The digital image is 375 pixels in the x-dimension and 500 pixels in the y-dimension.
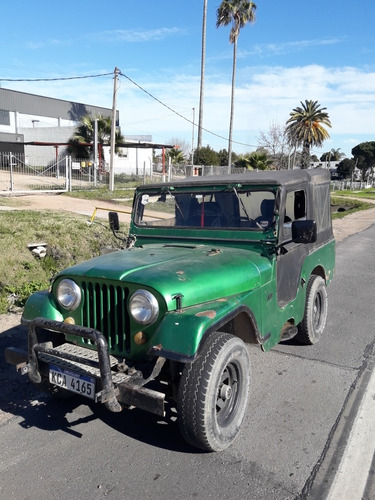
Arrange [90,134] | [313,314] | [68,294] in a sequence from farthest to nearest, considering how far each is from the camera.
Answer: [90,134]
[313,314]
[68,294]

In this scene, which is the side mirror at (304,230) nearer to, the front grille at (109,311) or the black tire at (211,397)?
the black tire at (211,397)

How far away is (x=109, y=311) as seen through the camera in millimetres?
3070

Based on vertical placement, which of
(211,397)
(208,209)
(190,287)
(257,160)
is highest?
(257,160)

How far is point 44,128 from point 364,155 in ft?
195

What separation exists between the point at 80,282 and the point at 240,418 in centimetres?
151

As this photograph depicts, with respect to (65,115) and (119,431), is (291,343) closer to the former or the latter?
(119,431)

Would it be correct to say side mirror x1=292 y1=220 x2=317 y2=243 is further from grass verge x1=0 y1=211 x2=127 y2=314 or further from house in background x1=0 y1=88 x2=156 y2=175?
house in background x1=0 y1=88 x2=156 y2=175

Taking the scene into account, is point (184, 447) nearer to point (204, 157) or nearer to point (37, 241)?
point (37, 241)

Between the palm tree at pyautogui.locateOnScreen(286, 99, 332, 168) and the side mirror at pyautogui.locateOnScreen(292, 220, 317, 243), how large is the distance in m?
44.2

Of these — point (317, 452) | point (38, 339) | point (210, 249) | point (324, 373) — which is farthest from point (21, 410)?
point (324, 373)

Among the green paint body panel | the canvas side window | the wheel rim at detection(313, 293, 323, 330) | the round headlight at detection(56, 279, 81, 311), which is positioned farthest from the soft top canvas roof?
the round headlight at detection(56, 279, 81, 311)

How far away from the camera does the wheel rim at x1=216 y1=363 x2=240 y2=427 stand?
3.09m

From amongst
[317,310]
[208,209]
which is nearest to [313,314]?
[317,310]

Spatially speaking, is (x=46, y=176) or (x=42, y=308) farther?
(x=46, y=176)
